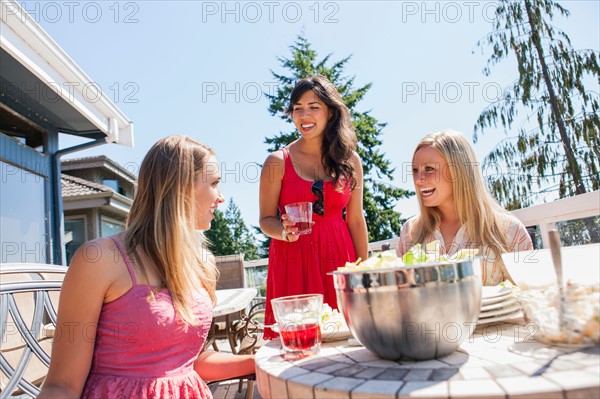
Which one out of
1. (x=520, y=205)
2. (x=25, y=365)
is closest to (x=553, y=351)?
(x=25, y=365)

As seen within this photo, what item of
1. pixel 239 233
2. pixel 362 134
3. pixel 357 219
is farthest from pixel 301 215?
pixel 239 233

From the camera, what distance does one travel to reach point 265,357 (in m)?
1.01

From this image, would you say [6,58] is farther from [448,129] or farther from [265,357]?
[265,357]

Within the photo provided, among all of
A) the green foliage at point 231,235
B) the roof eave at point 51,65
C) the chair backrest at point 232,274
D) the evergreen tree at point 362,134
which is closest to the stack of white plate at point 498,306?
the roof eave at point 51,65

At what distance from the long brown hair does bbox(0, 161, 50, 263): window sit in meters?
4.32

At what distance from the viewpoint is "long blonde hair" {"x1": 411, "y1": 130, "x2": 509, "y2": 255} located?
199 cm

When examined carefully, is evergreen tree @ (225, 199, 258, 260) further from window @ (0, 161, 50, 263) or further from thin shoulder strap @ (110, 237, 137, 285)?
thin shoulder strap @ (110, 237, 137, 285)

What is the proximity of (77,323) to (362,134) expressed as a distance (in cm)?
1917

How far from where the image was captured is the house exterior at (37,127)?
433 centimetres

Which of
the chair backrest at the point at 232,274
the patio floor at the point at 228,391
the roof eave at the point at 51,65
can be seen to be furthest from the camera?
the chair backrest at the point at 232,274

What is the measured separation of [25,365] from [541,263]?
149cm

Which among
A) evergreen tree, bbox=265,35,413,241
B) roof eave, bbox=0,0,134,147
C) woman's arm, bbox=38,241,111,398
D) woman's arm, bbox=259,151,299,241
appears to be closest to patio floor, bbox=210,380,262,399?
woman's arm, bbox=259,151,299,241

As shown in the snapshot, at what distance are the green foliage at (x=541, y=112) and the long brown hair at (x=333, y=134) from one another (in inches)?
403

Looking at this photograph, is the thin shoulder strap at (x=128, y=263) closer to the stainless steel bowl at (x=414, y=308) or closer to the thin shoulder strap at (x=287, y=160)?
the stainless steel bowl at (x=414, y=308)
